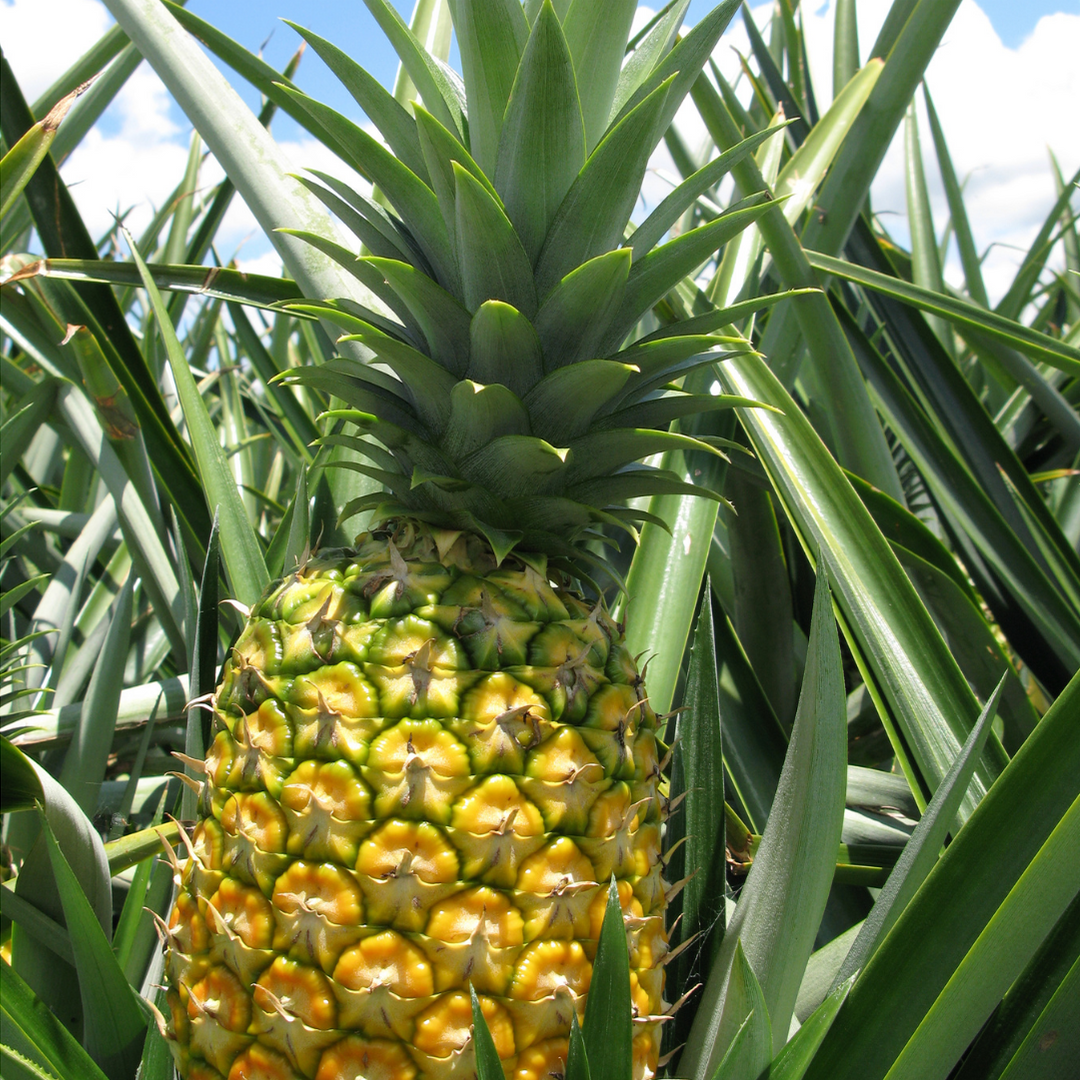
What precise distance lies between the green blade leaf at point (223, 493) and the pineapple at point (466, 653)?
0.14 m

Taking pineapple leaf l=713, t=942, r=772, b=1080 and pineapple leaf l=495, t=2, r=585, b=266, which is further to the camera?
pineapple leaf l=495, t=2, r=585, b=266

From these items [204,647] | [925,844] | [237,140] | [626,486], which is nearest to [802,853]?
[925,844]

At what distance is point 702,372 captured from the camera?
0.94m

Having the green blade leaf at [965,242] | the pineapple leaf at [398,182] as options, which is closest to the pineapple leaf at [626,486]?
the pineapple leaf at [398,182]

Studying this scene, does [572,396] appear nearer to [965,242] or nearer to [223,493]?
[223,493]

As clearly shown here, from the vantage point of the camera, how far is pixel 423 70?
0.70 metres

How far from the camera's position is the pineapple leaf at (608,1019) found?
18.8 inches

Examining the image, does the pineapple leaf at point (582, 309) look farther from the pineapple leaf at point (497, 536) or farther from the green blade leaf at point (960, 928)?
the green blade leaf at point (960, 928)

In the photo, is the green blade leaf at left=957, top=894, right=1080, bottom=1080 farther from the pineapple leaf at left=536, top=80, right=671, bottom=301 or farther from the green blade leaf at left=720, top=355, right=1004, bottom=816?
the pineapple leaf at left=536, top=80, right=671, bottom=301

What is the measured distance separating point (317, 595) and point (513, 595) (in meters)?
0.17

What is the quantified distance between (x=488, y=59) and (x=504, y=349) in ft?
0.88

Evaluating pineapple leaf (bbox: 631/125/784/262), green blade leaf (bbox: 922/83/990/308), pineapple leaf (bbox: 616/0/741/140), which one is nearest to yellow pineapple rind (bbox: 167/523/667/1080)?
pineapple leaf (bbox: 631/125/784/262)

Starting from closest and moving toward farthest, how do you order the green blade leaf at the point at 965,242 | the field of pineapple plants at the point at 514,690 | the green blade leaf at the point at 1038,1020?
the green blade leaf at the point at 1038,1020 → the field of pineapple plants at the point at 514,690 → the green blade leaf at the point at 965,242

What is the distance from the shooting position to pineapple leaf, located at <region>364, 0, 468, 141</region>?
676 millimetres
